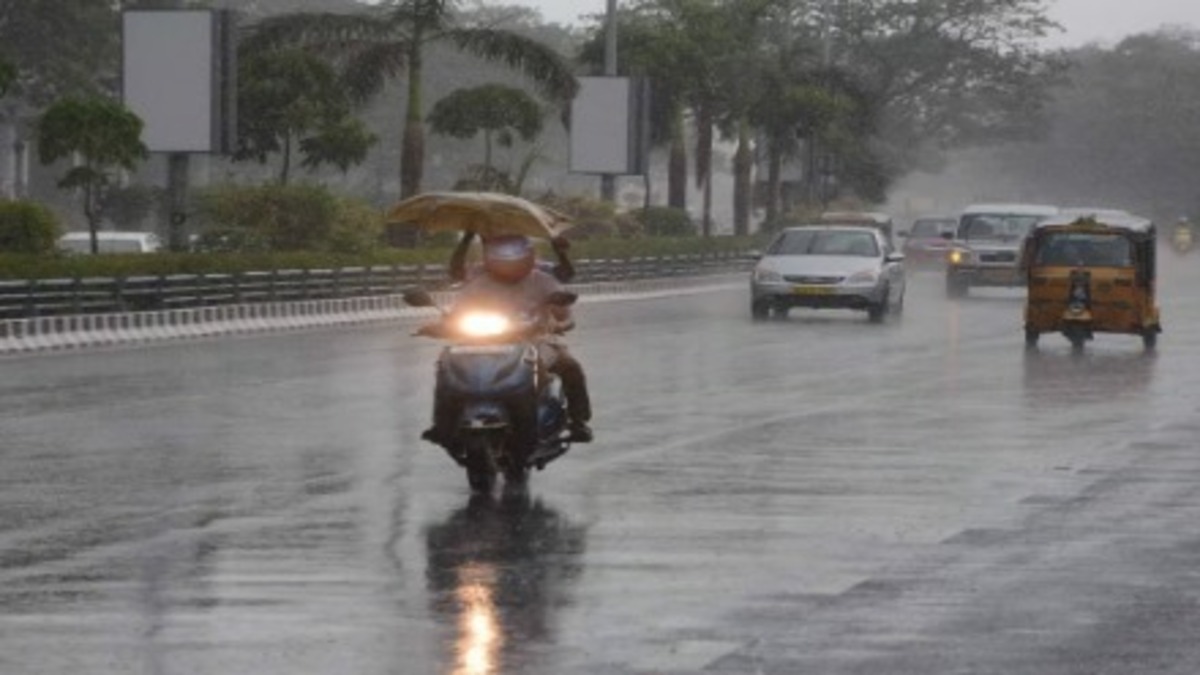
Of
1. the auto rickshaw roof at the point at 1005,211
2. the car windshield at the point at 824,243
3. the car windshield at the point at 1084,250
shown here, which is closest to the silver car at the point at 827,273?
the car windshield at the point at 824,243

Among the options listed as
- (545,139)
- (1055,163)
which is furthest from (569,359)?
(1055,163)

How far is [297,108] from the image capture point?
61875mm

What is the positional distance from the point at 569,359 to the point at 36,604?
675cm

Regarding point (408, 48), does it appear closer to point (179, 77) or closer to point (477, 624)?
point (179, 77)

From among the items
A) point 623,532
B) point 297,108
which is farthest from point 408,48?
point 623,532

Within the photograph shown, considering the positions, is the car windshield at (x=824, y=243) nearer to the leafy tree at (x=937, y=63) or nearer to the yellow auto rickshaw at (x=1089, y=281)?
Answer: the yellow auto rickshaw at (x=1089, y=281)

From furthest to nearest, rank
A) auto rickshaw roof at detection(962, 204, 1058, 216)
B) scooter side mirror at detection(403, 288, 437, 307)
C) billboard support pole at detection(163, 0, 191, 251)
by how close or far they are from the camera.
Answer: auto rickshaw roof at detection(962, 204, 1058, 216) < billboard support pole at detection(163, 0, 191, 251) < scooter side mirror at detection(403, 288, 437, 307)

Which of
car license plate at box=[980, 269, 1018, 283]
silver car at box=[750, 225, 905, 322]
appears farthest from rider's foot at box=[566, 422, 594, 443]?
car license plate at box=[980, 269, 1018, 283]

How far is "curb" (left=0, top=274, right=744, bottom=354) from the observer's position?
38438mm

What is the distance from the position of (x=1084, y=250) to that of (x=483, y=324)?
76.8ft

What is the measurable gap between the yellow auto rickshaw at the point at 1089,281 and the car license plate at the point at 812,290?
756cm

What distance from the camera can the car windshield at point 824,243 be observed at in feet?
166

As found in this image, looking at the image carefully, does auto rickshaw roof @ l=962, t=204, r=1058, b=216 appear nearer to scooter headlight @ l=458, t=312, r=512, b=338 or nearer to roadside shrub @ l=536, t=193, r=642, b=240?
roadside shrub @ l=536, t=193, r=642, b=240

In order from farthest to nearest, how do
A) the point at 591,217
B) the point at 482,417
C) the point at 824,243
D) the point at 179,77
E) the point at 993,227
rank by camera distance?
the point at 591,217
the point at 993,227
the point at 179,77
the point at 824,243
the point at 482,417
